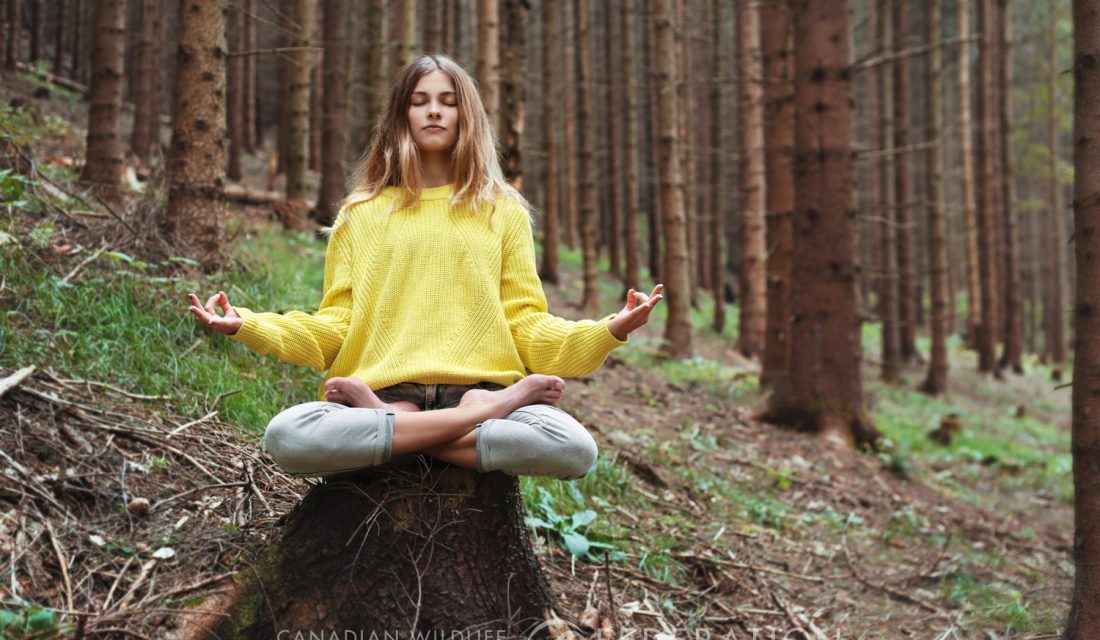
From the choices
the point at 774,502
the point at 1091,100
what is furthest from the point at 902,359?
the point at 1091,100

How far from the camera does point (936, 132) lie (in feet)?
44.0

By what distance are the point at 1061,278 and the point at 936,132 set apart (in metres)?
8.69

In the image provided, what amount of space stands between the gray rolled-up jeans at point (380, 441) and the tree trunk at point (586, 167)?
9745mm

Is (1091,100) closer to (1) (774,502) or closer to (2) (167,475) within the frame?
(1) (774,502)

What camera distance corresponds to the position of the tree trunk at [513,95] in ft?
26.9

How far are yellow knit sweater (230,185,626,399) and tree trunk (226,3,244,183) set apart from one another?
11.0 meters

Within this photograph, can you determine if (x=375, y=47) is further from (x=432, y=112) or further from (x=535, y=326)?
(x=535, y=326)

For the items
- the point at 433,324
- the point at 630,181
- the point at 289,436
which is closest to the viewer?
the point at 289,436

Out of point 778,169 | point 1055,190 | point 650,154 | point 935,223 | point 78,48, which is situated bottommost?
point 935,223

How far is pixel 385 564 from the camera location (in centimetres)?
267

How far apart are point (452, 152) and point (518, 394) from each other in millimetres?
928

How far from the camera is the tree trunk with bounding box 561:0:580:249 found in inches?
669

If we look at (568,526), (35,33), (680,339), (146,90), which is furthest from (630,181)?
(35,33)

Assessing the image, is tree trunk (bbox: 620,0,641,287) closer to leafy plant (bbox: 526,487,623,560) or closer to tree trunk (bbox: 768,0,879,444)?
tree trunk (bbox: 768,0,879,444)
